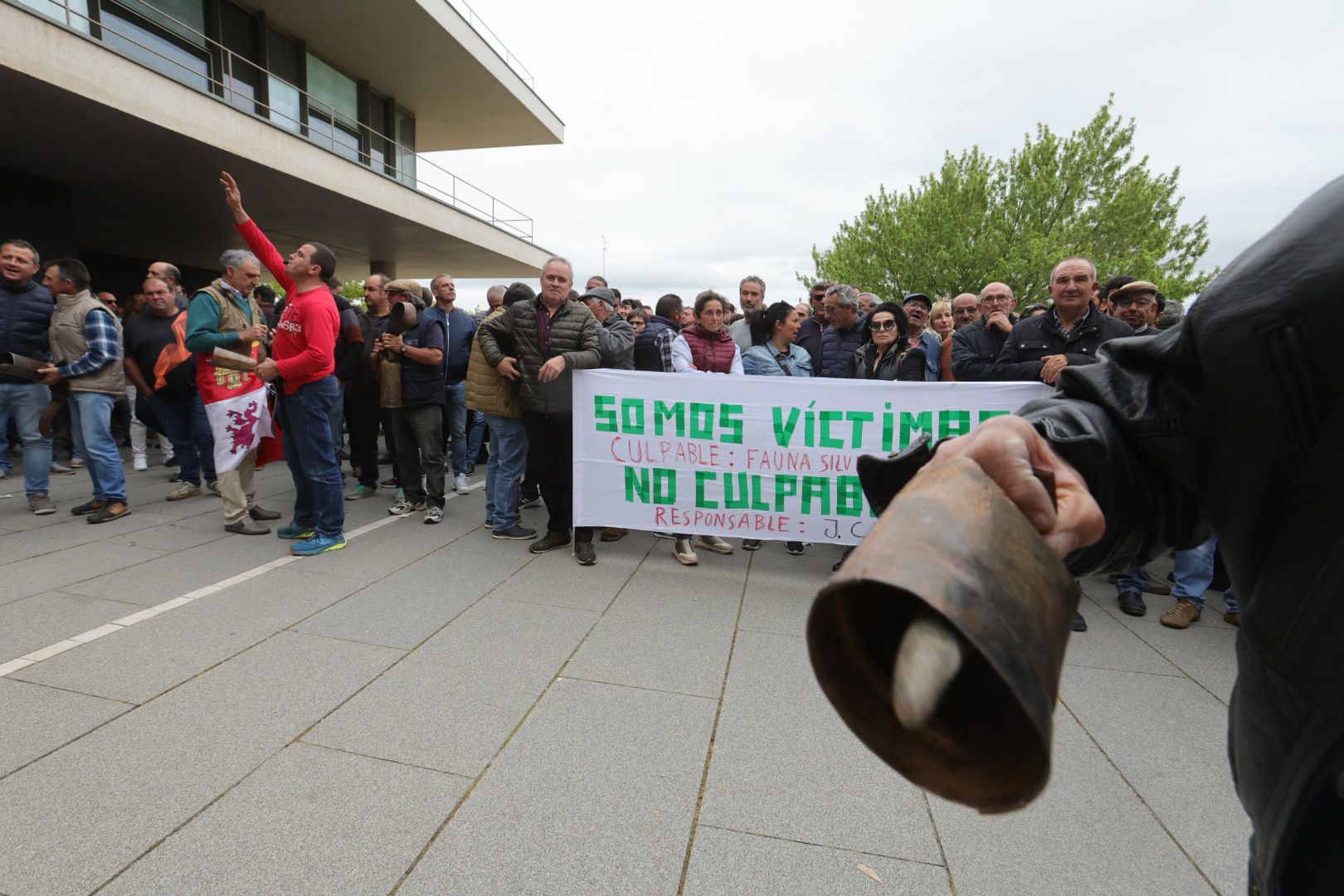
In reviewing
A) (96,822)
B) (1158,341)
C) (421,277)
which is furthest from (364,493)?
(421,277)

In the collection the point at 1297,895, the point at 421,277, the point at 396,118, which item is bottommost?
the point at 1297,895

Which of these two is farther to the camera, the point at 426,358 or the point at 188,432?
the point at 188,432

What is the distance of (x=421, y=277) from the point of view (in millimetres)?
28609

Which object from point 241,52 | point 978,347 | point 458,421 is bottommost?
point 458,421

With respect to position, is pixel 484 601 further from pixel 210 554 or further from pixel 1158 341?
pixel 1158 341

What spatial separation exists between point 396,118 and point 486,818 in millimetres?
21890

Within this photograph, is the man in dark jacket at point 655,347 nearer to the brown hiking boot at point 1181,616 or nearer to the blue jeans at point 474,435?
the blue jeans at point 474,435

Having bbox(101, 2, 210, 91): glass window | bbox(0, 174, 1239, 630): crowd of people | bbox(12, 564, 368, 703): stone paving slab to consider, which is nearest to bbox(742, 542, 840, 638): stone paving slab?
bbox(0, 174, 1239, 630): crowd of people

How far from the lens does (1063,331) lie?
4.59 metres

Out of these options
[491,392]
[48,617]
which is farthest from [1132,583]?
[48,617]

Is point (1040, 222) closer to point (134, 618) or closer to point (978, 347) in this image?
point (978, 347)

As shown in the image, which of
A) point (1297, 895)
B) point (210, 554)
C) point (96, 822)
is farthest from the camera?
point (210, 554)

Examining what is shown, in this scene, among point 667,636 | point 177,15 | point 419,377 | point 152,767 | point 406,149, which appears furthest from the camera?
point 406,149

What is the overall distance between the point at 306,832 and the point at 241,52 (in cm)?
1689
